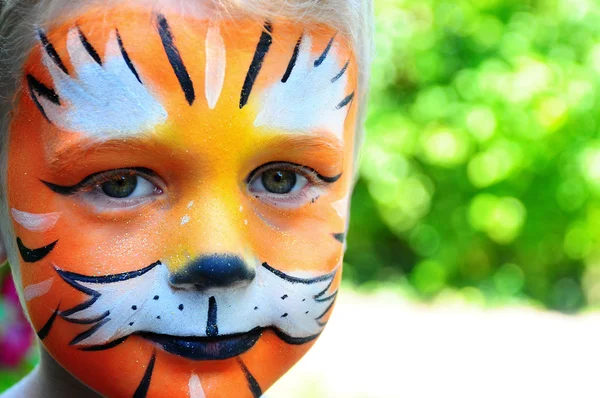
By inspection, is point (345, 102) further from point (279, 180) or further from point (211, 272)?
point (211, 272)

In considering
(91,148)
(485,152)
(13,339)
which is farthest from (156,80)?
(485,152)

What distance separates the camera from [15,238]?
5.24 ft

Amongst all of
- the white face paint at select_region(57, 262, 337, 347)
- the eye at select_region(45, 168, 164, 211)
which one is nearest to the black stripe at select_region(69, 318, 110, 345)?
the white face paint at select_region(57, 262, 337, 347)

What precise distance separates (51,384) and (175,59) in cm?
98

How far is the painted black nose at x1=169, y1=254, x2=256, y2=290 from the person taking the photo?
1.45m

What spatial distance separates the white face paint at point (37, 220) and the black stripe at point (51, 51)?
0.28 m

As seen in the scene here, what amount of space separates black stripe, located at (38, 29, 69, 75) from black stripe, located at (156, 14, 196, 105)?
20 cm

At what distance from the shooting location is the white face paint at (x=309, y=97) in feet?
5.02

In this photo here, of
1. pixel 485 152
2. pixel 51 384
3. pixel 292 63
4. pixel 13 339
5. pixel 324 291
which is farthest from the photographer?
pixel 485 152

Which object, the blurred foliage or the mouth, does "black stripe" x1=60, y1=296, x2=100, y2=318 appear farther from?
the blurred foliage

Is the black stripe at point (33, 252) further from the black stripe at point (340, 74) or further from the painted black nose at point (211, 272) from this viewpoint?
the black stripe at point (340, 74)

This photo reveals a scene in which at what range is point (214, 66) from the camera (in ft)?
4.85

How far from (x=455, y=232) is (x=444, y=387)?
202 centimetres

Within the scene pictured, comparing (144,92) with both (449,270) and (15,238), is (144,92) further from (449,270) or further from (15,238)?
(449,270)
